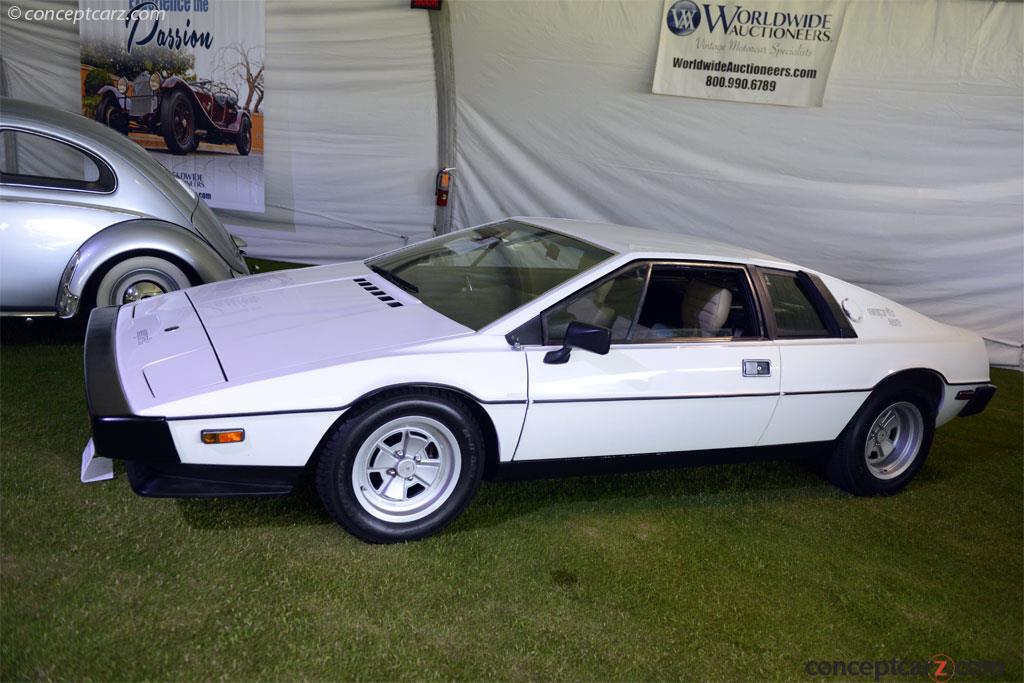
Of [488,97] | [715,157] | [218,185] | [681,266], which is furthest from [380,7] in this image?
[681,266]

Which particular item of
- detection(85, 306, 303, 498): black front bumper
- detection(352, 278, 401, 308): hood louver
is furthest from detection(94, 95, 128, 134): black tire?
detection(85, 306, 303, 498): black front bumper

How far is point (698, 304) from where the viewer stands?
146 inches

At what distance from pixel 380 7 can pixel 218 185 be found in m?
2.62

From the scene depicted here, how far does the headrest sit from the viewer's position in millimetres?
3652

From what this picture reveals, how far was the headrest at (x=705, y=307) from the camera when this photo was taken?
3.65 meters

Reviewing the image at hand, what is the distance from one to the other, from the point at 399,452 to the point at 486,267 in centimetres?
118

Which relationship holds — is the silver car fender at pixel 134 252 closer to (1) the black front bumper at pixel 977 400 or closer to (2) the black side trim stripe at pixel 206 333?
(2) the black side trim stripe at pixel 206 333

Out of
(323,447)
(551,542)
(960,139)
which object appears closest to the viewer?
(323,447)

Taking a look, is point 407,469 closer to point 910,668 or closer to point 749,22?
point 910,668

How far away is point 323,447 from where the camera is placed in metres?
2.92

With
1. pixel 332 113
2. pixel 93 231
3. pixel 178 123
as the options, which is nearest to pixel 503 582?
pixel 93 231

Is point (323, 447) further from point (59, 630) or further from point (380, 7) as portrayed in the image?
point (380, 7)

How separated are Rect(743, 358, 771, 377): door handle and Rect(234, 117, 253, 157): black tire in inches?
251

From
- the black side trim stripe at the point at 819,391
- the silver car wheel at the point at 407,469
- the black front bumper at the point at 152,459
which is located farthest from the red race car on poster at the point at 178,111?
the black side trim stripe at the point at 819,391
